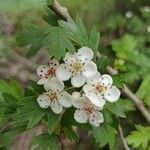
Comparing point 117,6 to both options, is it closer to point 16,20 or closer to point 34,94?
point 16,20

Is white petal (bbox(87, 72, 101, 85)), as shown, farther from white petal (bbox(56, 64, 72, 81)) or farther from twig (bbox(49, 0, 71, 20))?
twig (bbox(49, 0, 71, 20))

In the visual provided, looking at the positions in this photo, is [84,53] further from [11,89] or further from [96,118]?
[11,89]

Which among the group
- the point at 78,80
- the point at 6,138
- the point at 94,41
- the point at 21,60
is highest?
the point at 94,41

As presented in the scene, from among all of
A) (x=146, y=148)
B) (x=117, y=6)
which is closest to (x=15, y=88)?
(x=146, y=148)

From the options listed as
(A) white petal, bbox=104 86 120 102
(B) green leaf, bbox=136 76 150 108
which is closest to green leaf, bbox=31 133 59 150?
(A) white petal, bbox=104 86 120 102

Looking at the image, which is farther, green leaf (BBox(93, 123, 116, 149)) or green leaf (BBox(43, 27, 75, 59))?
green leaf (BBox(93, 123, 116, 149))

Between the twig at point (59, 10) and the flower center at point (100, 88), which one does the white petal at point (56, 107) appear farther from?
the twig at point (59, 10)

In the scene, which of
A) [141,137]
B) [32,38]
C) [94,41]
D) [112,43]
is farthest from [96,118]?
[112,43]
